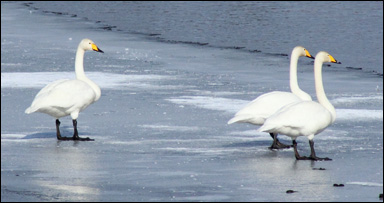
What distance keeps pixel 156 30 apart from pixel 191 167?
16.3 metres

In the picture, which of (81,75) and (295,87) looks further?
(81,75)

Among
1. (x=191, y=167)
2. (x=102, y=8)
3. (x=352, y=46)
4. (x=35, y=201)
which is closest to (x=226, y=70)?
(x=352, y=46)

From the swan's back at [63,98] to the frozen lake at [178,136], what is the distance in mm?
353

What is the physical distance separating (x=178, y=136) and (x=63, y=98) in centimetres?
134

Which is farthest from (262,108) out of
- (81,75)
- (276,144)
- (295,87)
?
(81,75)

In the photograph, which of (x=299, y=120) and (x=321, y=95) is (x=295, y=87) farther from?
(x=299, y=120)

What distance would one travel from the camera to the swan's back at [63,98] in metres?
10.7

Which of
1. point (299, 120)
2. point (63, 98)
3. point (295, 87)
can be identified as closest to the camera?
point (299, 120)

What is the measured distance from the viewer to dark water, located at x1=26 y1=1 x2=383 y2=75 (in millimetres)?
22141

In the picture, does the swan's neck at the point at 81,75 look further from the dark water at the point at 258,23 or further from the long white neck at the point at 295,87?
the dark water at the point at 258,23

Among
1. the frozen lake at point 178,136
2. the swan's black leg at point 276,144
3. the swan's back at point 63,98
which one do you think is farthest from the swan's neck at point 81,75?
the swan's black leg at point 276,144

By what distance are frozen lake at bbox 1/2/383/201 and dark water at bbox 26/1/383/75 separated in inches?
95.5

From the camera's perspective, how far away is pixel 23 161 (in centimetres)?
936

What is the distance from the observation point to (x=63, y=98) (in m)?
10.8
